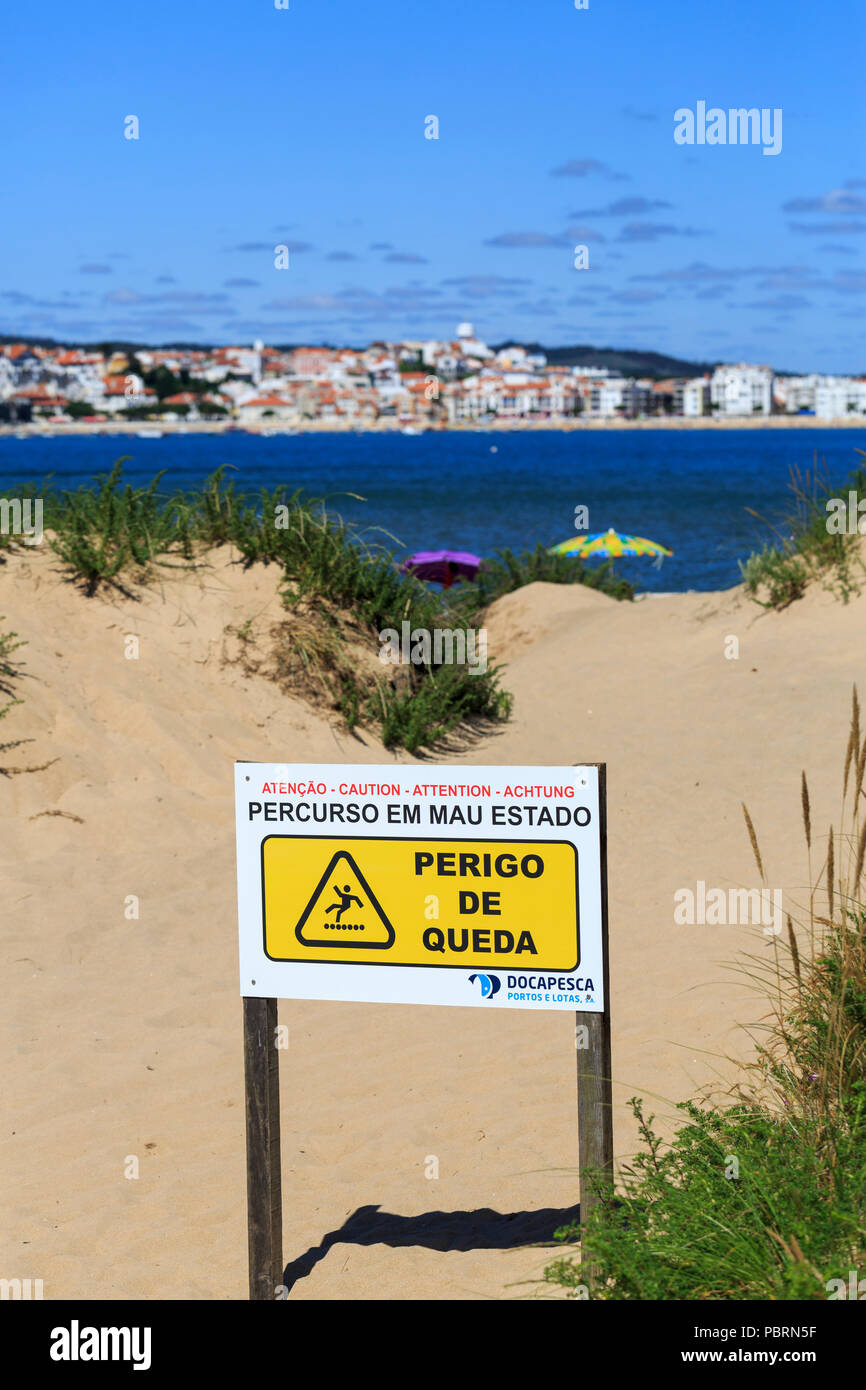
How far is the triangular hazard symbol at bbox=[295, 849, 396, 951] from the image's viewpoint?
3.94 meters

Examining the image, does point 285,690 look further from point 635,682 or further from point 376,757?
point 635,682

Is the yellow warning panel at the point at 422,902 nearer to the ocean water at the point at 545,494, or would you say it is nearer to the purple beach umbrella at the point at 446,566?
the ocean water at the point at 545,494

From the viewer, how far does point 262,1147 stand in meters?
4.04

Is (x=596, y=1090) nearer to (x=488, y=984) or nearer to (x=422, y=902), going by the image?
(x=488, y=984)

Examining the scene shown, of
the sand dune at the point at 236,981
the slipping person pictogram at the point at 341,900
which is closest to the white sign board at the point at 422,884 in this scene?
the slipping person pictogram at the point at 341,900

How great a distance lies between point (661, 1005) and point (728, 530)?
36.8 m

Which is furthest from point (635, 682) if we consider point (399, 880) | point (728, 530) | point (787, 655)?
point (728, 530)

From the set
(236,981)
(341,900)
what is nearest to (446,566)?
(236,981)

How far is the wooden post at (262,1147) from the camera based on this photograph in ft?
13.1

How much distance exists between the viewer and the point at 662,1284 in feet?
10.9

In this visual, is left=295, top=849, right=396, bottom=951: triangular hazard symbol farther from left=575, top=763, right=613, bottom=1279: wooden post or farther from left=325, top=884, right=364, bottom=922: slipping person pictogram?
left=575, top=763, right=613, bottom=1279: wooden post

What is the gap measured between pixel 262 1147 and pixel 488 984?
85 centimetres

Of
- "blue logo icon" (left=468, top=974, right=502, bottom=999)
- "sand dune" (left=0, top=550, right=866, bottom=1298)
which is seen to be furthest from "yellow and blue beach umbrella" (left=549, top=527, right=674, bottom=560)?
"blue logo icon" (left=468, top=974, right=502, bottom=999)

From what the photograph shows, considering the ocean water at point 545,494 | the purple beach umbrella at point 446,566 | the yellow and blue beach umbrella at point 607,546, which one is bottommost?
the purple beach umbrella at point 446,566
